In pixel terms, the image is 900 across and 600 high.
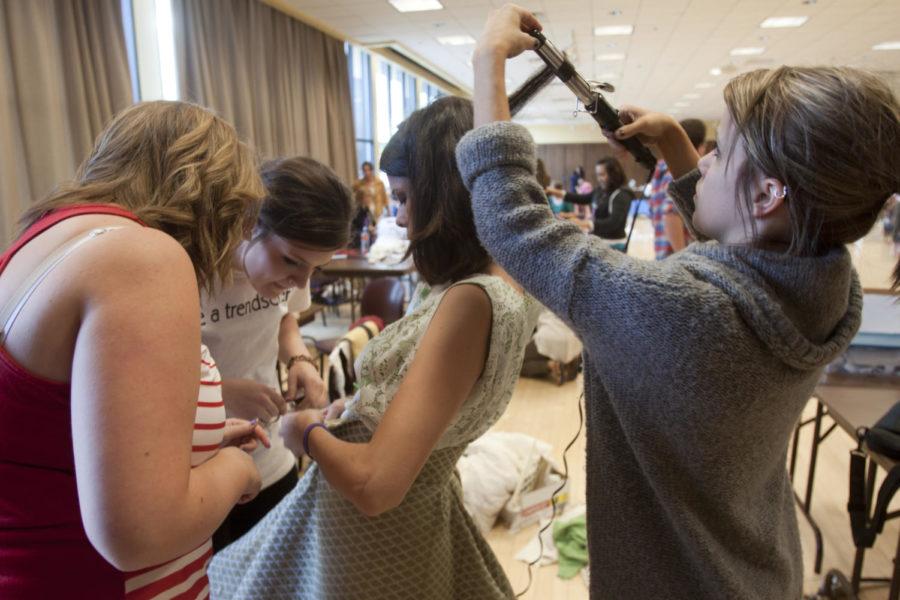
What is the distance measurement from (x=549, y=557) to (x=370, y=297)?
157 centimetres

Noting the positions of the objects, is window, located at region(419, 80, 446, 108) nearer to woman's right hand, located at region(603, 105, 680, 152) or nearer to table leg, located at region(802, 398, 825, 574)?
table leg, located at region(802, 398, 825, 574)

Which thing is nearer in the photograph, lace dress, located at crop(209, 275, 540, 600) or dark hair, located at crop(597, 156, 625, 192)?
lace dress, located at crop(209, 275, 540, 600)

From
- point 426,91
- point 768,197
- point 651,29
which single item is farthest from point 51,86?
point 426,91

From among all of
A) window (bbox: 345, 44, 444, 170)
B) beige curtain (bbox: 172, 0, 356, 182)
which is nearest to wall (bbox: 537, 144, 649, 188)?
window (bbox: 345, 44, 444, 170)

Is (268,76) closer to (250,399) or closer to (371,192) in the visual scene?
(371,192)

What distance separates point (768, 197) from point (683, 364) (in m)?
0.20

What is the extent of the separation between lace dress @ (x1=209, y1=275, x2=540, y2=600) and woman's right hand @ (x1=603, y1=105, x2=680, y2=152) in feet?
1.09

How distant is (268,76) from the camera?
19.5ft

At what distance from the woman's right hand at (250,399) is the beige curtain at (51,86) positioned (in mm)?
2950

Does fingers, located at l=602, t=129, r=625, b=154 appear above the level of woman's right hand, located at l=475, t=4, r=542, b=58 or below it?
below

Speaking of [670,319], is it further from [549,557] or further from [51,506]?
[549,557]

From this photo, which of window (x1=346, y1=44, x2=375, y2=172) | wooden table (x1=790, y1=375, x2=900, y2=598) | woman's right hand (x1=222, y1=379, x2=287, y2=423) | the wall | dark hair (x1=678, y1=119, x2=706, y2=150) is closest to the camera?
woman's right hand (x1=222, y1=379, x2=287, y2=423)

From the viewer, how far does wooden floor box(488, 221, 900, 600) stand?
2.08 meters

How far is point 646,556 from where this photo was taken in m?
0.70
